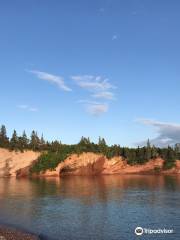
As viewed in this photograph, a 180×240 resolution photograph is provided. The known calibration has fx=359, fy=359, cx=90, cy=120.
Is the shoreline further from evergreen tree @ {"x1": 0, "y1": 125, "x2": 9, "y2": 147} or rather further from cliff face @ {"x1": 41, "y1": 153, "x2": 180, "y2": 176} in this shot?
cliff face @ {"x1": 41, "y1": 153, "x2": 180, "y2": 176}

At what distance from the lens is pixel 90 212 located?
5809cm

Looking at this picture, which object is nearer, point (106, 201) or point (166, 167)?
point (106, 201)

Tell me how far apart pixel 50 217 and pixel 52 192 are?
102ft

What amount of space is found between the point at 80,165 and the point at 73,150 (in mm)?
7514

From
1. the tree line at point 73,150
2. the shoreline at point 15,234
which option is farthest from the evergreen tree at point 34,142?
the shoreline at point 15,234

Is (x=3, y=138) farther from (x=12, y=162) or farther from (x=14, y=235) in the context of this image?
(x=14, y=235)

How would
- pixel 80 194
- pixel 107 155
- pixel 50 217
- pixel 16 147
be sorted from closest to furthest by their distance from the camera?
1. pixel 50 217
2. pixel 80 194
3. pixel 16 147
4. pixel 107 155

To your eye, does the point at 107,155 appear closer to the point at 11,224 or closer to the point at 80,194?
the point at 80,194

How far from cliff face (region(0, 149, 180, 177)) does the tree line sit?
2.09m

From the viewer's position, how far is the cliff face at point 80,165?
455ft

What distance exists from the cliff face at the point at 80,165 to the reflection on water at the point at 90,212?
5621cm

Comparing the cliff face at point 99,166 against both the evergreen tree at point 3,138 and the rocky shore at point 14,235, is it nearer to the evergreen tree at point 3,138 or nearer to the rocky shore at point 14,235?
the evergreen tree at point 3,138

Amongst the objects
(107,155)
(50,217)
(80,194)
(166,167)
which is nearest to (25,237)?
(50,217)

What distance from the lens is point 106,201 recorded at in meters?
69.8
